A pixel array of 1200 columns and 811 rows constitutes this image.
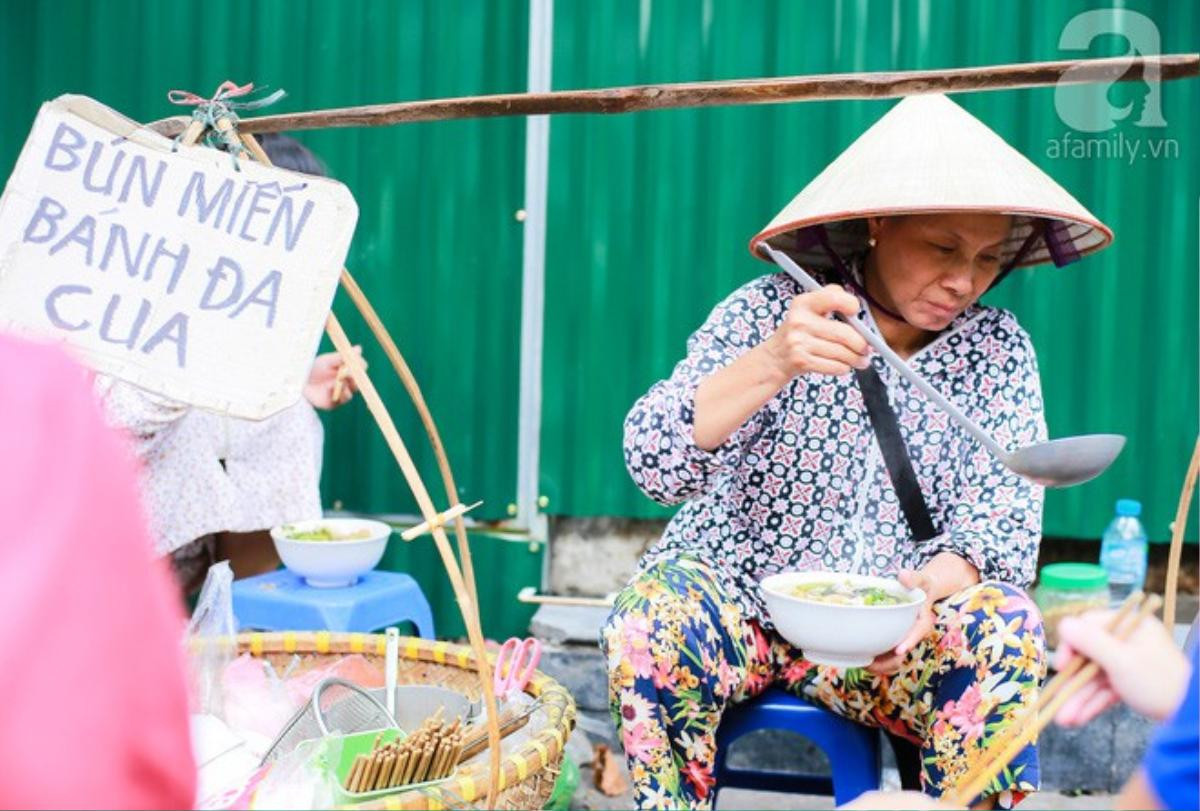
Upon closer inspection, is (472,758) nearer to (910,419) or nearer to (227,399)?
(227,399)

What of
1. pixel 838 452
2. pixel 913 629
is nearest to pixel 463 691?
pixel 913 629

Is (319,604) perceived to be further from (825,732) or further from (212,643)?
(825,732)

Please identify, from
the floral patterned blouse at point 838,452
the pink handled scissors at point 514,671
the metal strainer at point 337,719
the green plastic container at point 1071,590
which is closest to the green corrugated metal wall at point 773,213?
the green plastic container at point 1071,590

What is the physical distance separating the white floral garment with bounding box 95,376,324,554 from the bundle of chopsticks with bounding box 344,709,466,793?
1.50 metres

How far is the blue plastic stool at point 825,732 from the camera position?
2.28 m

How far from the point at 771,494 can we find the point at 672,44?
1.79 meters

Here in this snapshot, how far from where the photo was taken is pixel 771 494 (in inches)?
97.2

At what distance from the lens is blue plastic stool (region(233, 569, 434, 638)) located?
3.05 m

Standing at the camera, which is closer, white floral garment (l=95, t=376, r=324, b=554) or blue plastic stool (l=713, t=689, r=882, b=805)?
blue plastic stool (l=713, t=689, r=882, b=805)

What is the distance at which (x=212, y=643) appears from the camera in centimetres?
205

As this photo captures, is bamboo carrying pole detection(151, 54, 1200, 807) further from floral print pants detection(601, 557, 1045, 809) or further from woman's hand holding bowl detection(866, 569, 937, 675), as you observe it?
woman's hand holding bowl detection(866, 569, 937, 675)

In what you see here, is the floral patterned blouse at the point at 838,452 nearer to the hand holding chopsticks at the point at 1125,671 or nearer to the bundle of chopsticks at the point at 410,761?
the bundle of chopsticks at the point at 410,761

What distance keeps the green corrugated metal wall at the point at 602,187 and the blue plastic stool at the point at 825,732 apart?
5.12ft

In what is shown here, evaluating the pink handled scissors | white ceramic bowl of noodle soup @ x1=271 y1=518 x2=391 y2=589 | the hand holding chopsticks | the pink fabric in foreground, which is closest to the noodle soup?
the pink handled scissors
